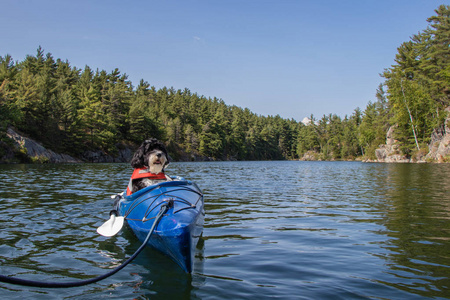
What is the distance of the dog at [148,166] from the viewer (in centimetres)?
777

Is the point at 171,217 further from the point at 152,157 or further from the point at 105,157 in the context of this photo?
the point at 105,157

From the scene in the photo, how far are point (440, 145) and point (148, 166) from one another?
52.9m

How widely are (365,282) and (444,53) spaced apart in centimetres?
6783

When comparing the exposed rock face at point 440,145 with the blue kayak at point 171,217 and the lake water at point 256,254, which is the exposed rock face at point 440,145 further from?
the blue kayak at point 171,217

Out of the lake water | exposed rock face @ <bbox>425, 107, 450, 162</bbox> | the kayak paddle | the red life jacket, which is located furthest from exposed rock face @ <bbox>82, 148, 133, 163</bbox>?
the kayak paddle

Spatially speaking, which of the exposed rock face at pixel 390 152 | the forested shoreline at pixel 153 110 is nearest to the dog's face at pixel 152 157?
the forested shoreline at pixel 153 110

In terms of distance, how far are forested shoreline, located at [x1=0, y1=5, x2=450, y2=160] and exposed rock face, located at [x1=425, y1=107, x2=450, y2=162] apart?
1.50 meters

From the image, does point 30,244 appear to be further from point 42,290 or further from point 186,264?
point 186,264

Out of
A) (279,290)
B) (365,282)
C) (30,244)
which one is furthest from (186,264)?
(30,244)

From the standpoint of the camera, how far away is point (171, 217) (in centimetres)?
525

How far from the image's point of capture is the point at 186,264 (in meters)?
4.91

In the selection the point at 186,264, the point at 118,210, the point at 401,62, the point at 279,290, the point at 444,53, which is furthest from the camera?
the point at 401,62

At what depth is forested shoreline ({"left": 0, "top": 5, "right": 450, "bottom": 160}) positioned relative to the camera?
173ft

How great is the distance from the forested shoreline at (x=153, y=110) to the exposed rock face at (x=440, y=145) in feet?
4.93
